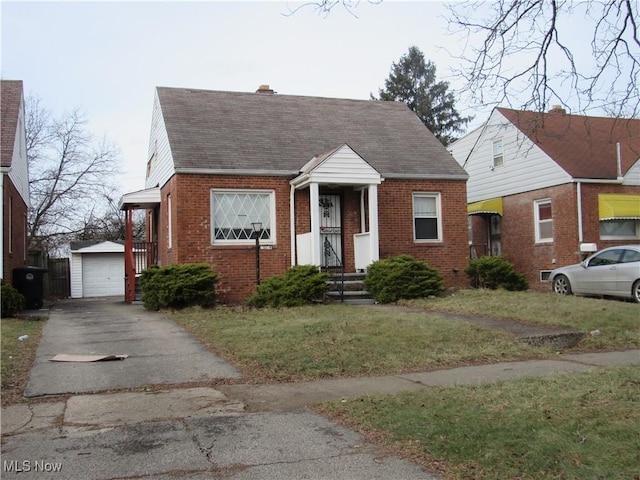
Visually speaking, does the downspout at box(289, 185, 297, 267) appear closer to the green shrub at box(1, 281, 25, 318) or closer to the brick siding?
the brick siding

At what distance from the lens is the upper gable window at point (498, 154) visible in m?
23.2

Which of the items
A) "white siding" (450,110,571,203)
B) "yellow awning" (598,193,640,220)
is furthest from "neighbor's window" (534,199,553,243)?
"yellow awning" (598,193,640,220)

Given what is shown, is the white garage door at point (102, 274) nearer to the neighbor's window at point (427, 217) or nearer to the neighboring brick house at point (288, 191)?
the neighboring brick house at point (288, 191)

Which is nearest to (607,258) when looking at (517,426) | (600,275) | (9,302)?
(600,275)

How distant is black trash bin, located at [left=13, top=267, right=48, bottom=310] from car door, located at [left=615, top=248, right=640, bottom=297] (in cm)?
1488

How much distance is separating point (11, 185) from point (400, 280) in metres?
10.8

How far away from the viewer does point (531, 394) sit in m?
6.01

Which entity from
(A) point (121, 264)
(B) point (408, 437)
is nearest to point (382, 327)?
(B) point (408, 437)

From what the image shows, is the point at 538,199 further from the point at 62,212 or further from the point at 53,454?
the point at 62,212

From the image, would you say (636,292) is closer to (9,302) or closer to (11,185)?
(9,302)

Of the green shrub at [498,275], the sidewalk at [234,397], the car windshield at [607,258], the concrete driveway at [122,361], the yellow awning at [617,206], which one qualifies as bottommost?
the sidewalk at [234,397]

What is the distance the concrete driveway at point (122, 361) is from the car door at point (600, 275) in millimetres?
10283

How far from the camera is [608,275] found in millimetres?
14875

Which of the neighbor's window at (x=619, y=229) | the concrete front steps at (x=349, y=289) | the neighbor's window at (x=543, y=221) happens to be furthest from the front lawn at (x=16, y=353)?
the neighbor's window at (x=619, y=229)
